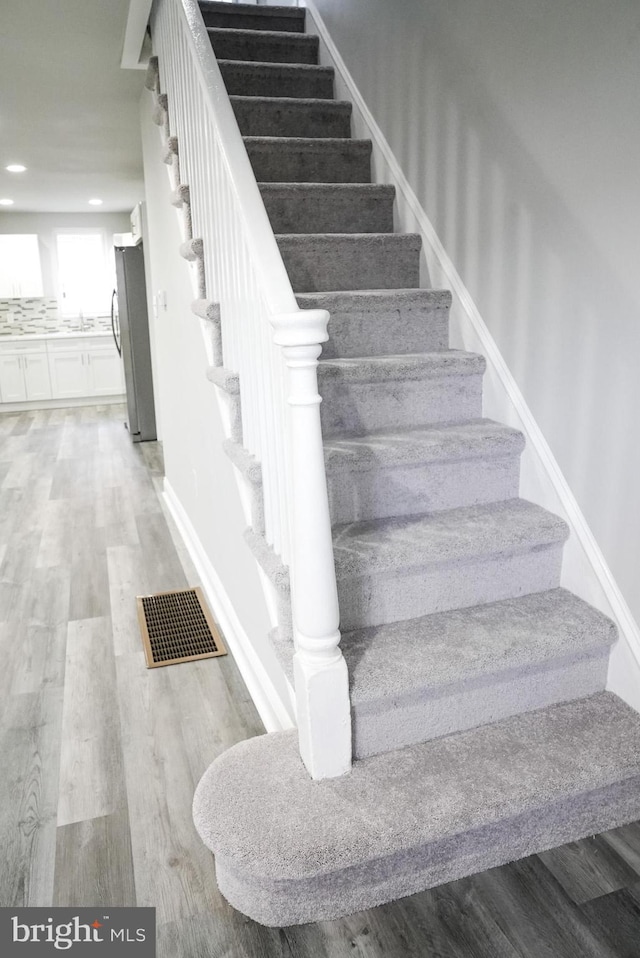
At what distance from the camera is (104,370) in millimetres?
8969

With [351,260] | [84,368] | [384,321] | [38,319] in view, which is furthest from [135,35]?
[38,319]

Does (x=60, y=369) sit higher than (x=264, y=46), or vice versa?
(x=264, y=46)

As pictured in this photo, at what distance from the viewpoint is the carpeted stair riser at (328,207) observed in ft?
9.87

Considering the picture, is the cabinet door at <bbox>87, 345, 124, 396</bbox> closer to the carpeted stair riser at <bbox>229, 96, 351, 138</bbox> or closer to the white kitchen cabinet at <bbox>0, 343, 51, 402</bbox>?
the white kitchen cabinet at <bbox>0, 343, 51, 402</bbox>

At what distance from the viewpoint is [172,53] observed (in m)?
2.80

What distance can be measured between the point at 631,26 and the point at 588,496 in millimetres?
1193

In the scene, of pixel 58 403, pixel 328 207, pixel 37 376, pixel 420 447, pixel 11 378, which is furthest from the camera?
pixel 58 403

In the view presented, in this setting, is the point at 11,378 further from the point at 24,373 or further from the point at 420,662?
the point at 420,662

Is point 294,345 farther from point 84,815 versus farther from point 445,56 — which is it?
point 445,56

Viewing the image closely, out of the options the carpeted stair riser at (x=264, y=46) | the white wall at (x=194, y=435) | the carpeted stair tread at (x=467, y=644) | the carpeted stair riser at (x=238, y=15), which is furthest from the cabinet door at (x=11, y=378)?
the carpeted stair tread at (x=467, y=644)

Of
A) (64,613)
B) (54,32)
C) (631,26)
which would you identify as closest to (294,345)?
(631,26)

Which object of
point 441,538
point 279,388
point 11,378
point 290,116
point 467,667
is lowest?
point 467,667

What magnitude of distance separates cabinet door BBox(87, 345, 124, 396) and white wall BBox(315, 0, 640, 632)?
22.2ft

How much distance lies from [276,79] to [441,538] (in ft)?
8.89
